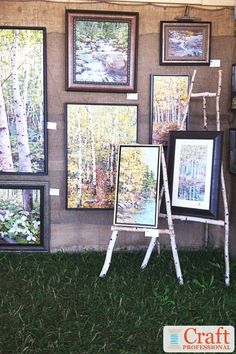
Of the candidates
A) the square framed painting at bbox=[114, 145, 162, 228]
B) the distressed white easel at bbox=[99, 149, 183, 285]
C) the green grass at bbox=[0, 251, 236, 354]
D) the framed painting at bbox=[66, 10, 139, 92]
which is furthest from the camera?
the framed painting at bbox=[66, 10, 139, 92]

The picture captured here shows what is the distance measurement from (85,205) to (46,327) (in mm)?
1496

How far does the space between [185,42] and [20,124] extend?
157 centimetres

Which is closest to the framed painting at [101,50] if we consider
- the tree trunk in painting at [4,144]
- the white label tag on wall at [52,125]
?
the white label tag on wall at [52,125]

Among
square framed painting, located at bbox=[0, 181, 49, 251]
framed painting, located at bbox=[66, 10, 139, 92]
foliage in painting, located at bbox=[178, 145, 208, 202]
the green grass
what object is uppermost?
framed painting, located at bbox=[66, 10, 139, 92]

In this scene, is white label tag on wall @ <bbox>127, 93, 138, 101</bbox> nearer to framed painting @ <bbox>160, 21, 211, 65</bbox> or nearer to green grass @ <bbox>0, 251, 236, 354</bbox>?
framed painting @ <bbox>160, 21, 211, 65</bbox>

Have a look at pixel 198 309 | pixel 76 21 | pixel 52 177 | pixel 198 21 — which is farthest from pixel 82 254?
pixel 198 21

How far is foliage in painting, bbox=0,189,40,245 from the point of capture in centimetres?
409

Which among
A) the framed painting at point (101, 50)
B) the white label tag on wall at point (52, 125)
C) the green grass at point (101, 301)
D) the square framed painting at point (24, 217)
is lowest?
the green grass at point (101, 301)

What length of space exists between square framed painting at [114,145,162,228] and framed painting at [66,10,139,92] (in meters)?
0.69

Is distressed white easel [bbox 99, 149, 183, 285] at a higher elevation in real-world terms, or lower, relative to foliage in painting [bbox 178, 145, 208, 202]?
lower

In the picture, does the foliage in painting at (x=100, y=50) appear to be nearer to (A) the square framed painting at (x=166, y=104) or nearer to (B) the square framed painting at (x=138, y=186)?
(A) the square framed painting at (x=166, y=104)

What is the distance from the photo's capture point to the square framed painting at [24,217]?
4078 millimetres

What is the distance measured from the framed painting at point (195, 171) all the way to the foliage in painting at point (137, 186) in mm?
170

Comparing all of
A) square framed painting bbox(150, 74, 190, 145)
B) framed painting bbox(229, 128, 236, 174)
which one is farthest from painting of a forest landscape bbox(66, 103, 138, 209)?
framed painting bbox(229, 128, 236, 174)
